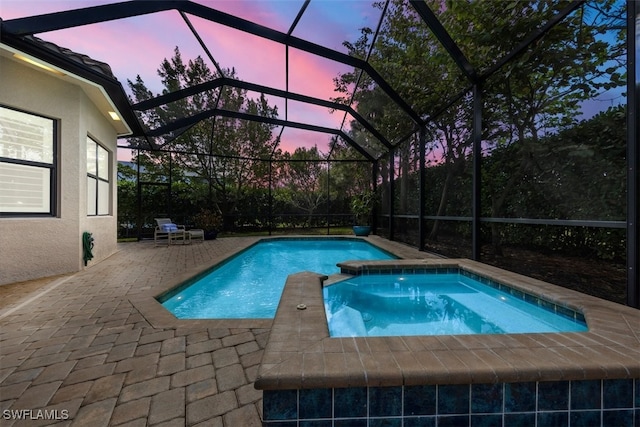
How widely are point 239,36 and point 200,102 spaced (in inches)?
123

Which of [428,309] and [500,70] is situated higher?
[500,70]

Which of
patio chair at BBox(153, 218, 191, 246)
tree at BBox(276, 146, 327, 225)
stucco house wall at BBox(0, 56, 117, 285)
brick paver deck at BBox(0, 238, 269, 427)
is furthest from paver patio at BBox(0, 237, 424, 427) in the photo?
tree at BBox(276, 146, 327, 225)

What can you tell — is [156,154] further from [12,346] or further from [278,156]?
[12,346]

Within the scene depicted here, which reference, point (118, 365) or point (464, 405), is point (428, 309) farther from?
point (118, 365)

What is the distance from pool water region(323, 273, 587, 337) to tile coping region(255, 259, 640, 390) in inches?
21.9

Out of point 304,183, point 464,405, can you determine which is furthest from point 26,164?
point 304,183

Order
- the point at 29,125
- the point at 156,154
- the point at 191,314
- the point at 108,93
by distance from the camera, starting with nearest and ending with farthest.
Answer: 1. the point at 191,314
2. the point at 29,125
3. the point at 108,93
4. the point at 156,154

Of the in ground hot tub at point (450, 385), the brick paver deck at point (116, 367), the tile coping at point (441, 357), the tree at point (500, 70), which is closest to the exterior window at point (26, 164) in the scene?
the brick paver deck at point (116, 367)

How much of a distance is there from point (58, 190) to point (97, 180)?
63.2 inches

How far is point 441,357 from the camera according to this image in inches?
58.3

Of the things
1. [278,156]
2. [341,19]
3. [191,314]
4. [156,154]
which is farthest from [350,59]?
[156,154]

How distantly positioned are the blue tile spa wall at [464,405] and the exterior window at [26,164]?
5104 mm

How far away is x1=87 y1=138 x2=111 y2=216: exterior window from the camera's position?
207 inches

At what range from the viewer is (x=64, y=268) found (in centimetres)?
431
